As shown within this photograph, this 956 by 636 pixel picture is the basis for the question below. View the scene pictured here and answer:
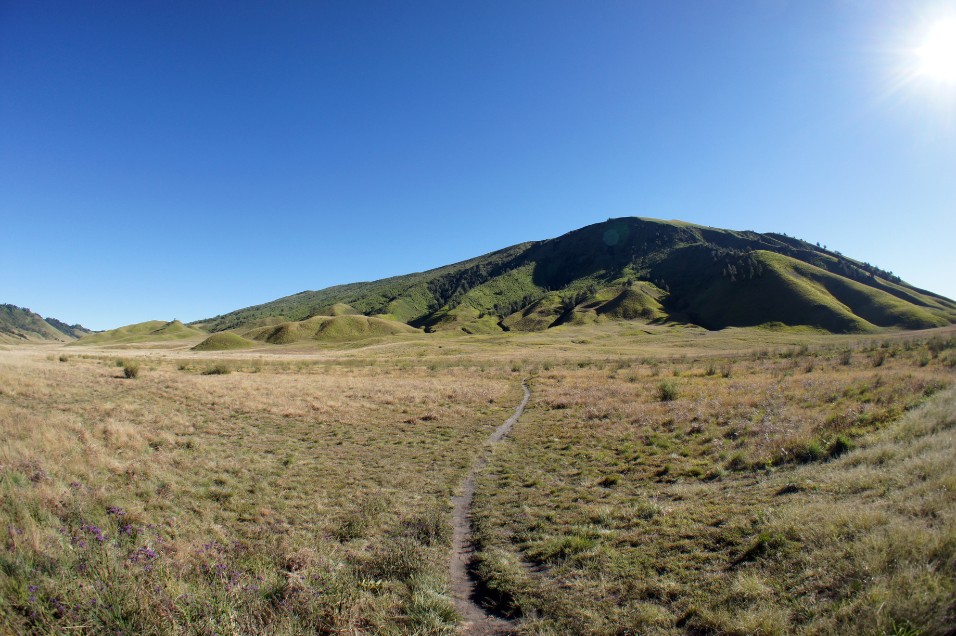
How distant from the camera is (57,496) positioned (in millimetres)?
7844

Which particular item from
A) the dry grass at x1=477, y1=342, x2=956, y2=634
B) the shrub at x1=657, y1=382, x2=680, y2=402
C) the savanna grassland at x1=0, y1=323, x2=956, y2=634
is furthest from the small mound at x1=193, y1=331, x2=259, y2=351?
the dry grass at x1=477, y1=342, x2=956, y2=634

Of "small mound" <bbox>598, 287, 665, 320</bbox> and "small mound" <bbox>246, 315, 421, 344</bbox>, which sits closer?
"small mound" <bbox>246, 315, 421, 344</bbox>

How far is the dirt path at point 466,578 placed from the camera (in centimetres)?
566

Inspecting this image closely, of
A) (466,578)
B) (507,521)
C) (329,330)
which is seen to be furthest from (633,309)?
(466,578)

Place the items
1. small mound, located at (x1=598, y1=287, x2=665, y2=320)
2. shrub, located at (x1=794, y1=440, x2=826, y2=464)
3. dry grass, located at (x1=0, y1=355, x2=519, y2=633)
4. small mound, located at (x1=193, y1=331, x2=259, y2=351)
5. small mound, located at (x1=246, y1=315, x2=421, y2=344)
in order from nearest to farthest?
dry grass, located at (x1=0, y1=355, x2=519, y2=633) → shrub, located at (x1=794, y1=440, x2=826, y2=464) → small mound, located at (x1=193, y1=331, x2=259, y2=351) → small mound, located at (x1=246, y1=315, x2=421, y2=344) → small mound, located at (x1=598, y1=287, x2=665, y2=320)

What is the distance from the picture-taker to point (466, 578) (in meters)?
7.00

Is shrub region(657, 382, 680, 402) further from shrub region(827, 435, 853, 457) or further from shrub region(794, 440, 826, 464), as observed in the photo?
shrub region(827, 435, 853, 457)

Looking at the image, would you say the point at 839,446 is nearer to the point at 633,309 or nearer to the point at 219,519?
the point at 219,519

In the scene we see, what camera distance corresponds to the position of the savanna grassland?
466 centimetres

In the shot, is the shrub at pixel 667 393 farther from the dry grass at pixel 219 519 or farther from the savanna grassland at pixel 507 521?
the dry grass at pixel 219 519

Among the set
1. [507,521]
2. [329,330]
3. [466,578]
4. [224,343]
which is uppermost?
[329,330]

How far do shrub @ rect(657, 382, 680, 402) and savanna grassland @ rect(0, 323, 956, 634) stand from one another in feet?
15.9

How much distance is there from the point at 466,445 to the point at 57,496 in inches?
488

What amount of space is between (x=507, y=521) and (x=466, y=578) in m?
2.58
